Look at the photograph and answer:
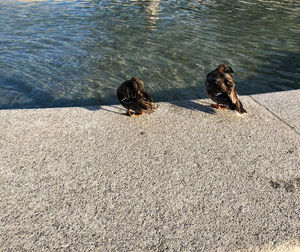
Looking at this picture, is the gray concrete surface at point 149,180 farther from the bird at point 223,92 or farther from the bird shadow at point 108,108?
the bird at point 223,92

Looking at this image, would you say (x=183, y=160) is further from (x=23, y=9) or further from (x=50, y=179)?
(x=23, y=9)

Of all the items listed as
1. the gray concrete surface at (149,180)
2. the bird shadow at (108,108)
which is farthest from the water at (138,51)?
the gray concrete surface at (149,180)

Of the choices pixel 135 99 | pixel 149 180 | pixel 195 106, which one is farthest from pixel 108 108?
pixel 149 180

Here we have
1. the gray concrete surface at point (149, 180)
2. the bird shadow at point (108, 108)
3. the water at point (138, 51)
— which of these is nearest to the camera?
the gray concrete surface at point (149, 180)

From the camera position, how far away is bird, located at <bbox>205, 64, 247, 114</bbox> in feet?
12.5

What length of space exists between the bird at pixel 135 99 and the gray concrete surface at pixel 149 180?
130 mm

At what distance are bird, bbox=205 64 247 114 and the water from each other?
149 cm

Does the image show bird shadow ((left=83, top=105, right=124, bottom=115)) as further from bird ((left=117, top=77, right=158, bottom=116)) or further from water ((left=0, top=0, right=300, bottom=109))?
water ((left=0, top=0, right=300, bottom=109))

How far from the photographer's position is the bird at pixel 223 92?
3.81m

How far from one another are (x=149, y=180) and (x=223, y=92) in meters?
1.93

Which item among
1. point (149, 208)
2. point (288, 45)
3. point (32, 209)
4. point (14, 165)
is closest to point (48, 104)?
point (14, 165)

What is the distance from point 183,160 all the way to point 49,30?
8.93 meters

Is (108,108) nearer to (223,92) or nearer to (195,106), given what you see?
(195,106)

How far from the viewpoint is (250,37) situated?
933 centimetres
